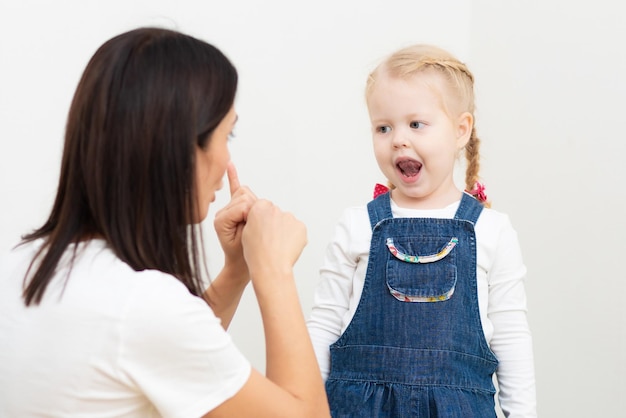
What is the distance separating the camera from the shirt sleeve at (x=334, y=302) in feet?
4.93

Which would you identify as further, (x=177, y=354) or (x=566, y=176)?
(x=566, y=176)

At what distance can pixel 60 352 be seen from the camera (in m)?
1.00

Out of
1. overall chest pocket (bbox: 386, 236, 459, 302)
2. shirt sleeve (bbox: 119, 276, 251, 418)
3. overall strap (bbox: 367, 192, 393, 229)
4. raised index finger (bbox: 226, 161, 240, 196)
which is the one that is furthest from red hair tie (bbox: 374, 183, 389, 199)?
shirt sleeve (bbox: 119, 276, 251, 418)

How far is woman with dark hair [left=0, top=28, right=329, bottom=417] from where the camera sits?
1001mm

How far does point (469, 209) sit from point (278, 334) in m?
0.50

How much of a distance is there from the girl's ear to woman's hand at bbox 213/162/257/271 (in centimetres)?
41

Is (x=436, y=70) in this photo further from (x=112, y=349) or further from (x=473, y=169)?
(x=112, y=349)

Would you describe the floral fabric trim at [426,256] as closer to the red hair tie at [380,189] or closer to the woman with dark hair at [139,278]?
the red hair tie at [380,189]

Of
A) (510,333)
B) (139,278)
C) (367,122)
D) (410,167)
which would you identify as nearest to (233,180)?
(410,167)

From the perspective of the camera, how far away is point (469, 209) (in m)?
1.49

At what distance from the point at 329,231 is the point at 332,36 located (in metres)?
0.53

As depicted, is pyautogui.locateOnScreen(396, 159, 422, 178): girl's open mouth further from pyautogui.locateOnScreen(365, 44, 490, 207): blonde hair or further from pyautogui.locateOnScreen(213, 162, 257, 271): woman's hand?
pyautogui.locateOnScreen(213, 162, 257, 271): woman's hand

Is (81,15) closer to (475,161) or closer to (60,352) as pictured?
(475,161)

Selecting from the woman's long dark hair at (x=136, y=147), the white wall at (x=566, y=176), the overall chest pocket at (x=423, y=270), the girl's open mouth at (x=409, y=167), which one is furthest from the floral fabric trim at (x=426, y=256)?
the white wall at (x=566, y=176)
